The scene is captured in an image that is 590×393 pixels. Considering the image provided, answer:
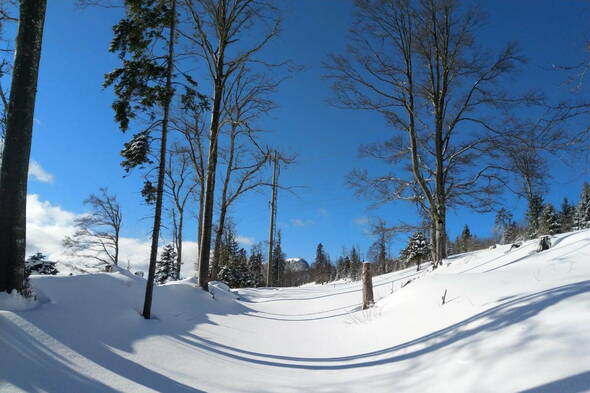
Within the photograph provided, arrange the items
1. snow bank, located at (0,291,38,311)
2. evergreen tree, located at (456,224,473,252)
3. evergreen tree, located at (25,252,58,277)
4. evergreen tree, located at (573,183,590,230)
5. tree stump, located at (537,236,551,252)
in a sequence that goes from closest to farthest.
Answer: snow bank, located at (0,291,38,311) < tree stump, located at (537,236,551,252) < evergreen tree, located at (25,252,58,277) < evergreen tree, located at (573,183,590,230) < evergreen tree, located at (456,224,473,252)

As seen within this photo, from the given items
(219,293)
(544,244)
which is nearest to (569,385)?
(544,244)

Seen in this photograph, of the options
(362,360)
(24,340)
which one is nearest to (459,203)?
(362,360)

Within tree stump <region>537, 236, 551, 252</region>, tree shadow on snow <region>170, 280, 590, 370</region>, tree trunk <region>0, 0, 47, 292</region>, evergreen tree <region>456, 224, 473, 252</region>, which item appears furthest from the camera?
evergreen tree <region>456, 224, 473, 252</region>

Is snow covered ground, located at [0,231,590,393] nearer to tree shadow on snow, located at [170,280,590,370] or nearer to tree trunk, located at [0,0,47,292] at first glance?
tree shadow on snow, located at [170,280,590,370]

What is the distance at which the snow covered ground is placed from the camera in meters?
2.86

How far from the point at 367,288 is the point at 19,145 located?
28.0ft

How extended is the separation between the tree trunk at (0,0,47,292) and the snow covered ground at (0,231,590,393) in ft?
2.62

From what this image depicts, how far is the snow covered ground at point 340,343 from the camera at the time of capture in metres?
2.86

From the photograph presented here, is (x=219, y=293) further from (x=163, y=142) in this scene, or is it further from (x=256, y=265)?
(x=256, y=265)

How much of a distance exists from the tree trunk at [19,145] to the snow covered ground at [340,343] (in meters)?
0.80

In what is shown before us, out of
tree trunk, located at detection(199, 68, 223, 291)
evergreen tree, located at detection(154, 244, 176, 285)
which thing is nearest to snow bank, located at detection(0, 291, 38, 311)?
tree trunk, located at detection(199, 68, 223, 291)

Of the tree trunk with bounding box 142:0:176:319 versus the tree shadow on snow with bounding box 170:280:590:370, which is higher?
the tree trunk with bounding box 142:0:176:319

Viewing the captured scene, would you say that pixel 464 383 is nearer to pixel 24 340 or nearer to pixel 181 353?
pixel 181 353

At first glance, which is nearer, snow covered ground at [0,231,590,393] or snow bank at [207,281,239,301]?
snow covered ground at [0,231,590,393]
